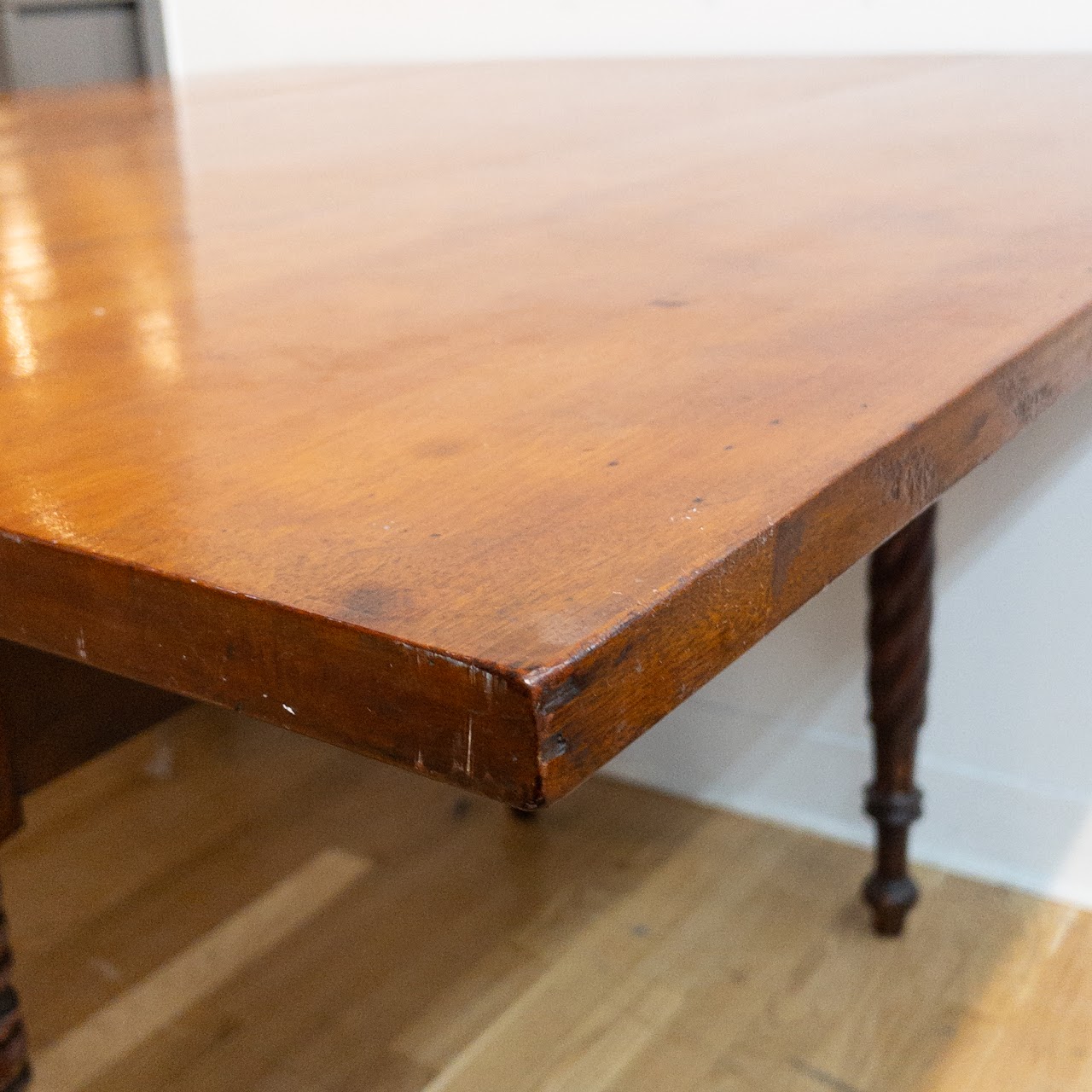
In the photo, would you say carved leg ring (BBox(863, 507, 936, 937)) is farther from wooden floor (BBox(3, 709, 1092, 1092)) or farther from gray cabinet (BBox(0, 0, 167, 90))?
gray cabinet (BBox(0, 0, 167, 90))

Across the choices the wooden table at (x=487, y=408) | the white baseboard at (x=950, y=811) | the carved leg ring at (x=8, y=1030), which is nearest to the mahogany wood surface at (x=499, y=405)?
the wooden table at (x=487, y=408)

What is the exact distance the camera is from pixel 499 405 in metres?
0.45

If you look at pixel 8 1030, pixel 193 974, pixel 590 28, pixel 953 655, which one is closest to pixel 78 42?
pixel 590 28

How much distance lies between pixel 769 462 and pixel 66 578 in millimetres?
195

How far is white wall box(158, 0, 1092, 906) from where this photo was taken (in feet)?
4.20

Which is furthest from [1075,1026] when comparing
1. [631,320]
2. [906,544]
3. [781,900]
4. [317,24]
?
[317,24]

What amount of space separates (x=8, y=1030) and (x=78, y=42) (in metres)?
1.76

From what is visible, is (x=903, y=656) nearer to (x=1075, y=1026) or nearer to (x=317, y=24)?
(x=1075, y=1026)

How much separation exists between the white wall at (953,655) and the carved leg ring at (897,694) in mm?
134

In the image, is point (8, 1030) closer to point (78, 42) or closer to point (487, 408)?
point (487, 408)

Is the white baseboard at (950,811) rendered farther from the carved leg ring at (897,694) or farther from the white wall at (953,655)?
the carved leg ring at (897,694)

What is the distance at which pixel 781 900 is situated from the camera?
1.34 m

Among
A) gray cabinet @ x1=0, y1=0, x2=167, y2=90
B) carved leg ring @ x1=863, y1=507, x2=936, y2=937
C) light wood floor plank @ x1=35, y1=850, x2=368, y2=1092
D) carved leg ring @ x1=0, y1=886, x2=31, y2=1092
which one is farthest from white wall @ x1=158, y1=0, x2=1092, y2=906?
carved leg ring @ x1=0, y1=886, x2=31, y2=1092

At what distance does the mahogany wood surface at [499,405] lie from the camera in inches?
12.7
